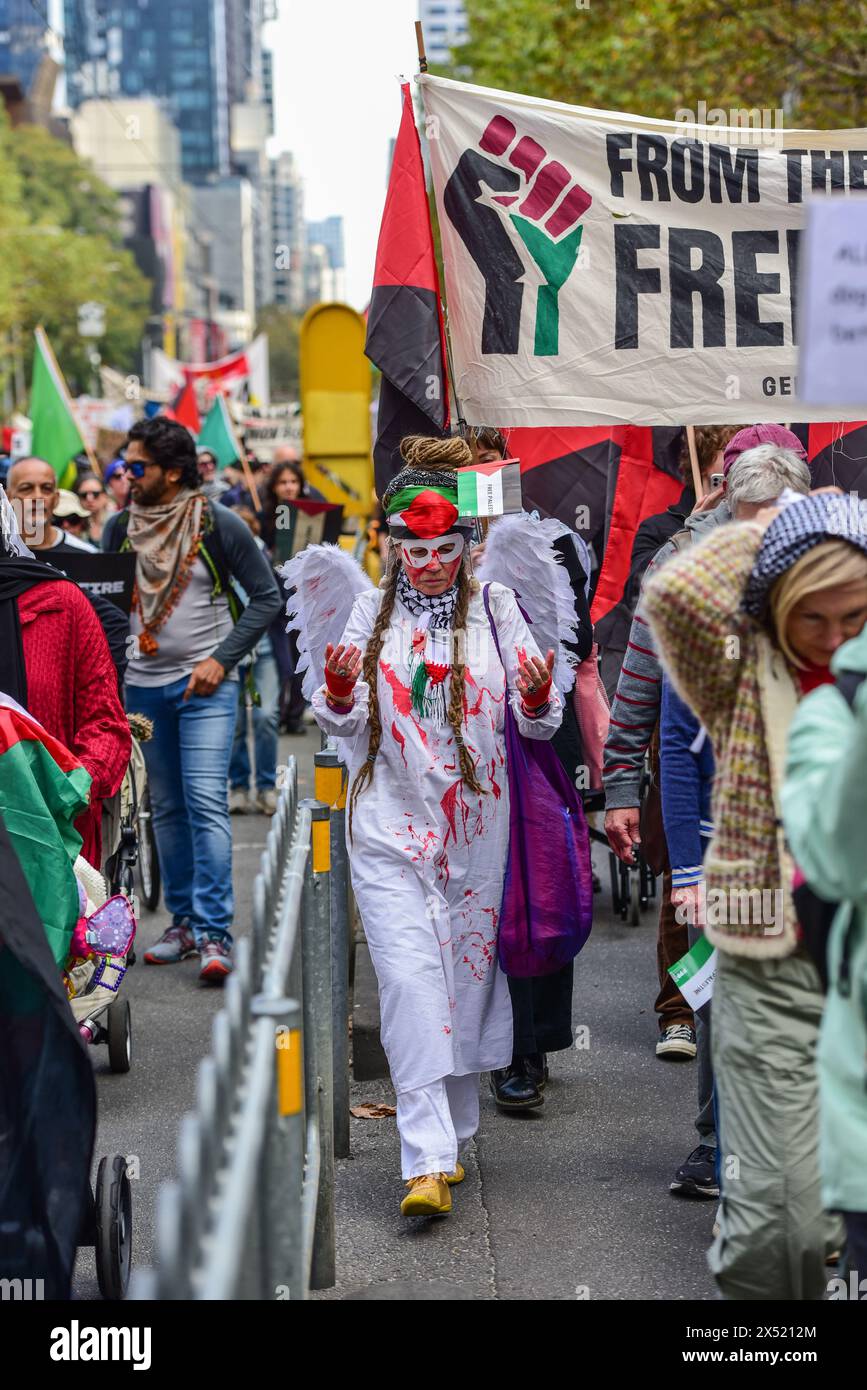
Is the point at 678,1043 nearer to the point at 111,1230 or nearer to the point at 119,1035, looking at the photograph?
the point at 119,1035

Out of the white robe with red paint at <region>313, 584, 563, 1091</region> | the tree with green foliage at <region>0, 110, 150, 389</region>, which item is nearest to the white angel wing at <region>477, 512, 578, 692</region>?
the white robe with red paint at <region>313, 584, 563, 1091</region>

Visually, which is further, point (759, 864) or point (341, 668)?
point (341, 668)

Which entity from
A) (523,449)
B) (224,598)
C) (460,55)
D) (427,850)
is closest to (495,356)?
(427,850)

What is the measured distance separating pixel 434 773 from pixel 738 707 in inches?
74.7

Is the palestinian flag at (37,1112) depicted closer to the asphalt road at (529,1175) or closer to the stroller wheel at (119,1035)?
the asphalt road at (529,1175)

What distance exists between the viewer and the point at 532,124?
577cm

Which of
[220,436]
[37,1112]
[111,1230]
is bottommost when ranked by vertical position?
[111,1230]

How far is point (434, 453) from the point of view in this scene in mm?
5219

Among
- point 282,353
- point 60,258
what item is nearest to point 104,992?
point 60,258

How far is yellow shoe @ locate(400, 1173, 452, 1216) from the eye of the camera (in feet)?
15.6

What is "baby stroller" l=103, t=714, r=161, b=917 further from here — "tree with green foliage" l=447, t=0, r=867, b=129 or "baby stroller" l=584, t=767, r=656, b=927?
"tree with green foliage" l=447, t=0, r=867, b=129

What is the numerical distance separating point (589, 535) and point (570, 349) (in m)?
3.35

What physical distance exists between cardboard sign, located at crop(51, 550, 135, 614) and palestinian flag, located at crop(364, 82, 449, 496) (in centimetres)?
170

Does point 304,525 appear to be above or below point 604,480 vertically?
below
